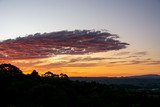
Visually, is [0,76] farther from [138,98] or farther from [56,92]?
[138,98]

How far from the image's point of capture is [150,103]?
6047 cm

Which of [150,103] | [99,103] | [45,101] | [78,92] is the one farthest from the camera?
[78,92]

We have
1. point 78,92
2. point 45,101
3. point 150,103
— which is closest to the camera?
point 45,101

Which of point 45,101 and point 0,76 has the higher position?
point 0,76

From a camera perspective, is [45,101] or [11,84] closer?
[45,101]

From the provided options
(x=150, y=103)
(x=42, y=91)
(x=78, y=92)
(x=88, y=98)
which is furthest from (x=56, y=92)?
(x=150, y=103)

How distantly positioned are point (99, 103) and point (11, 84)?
53.2 ft

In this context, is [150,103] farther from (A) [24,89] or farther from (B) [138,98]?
(A) [24,89]

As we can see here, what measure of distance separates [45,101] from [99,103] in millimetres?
9815

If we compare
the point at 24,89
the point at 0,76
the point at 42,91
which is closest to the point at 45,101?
the point at 42,91

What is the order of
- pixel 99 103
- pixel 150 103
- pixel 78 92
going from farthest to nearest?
pixel 78 92
pixel 150 103
pixel 99 103

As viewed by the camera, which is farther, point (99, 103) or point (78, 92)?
point (78, 92)

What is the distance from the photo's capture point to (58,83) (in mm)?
70188

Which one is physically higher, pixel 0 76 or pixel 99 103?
pixel 0 76
